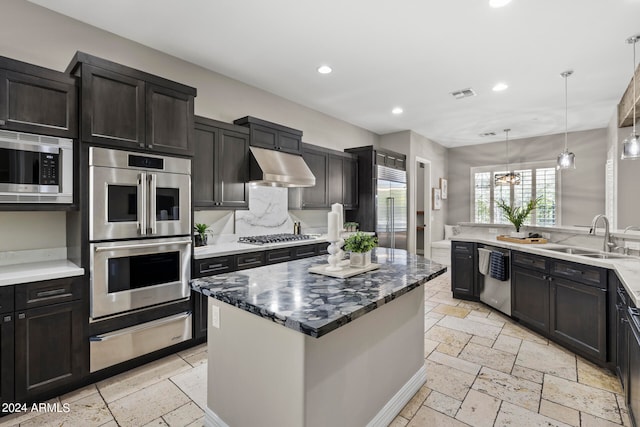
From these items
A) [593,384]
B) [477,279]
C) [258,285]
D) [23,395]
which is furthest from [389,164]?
[23,395]

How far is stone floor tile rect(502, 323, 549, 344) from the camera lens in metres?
3.39

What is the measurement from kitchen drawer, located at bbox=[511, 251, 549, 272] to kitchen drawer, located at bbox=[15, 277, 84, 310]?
4.29 meters

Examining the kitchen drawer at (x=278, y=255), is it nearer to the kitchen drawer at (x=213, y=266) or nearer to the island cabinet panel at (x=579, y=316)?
the kitchen drawer at (x=213, y=266)

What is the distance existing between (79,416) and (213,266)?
1451 millimetres

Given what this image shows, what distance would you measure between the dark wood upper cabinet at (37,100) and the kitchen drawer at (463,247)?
4.72 meters

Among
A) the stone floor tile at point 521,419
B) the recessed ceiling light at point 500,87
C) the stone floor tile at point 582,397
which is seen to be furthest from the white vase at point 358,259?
the recessed ceiling light at point 500,87

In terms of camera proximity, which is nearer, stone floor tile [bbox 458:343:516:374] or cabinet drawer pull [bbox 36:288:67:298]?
cabinet drawer pull [bbox 36:288:67:298]

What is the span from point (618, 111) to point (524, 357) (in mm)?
4403

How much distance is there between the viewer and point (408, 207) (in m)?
6.45

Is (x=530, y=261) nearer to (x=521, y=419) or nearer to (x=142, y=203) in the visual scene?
(x=521, y=419)

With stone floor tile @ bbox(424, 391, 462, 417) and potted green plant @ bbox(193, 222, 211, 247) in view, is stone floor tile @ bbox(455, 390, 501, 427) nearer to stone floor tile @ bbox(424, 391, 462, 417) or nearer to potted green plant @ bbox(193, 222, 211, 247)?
stone floor tile @ bbox(424, 391, 462, 417)

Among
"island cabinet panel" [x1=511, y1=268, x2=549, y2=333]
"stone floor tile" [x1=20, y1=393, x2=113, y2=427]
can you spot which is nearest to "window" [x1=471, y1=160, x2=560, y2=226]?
"island cabinet panel" [x1=511, y1=268, x2=549, y2=333]

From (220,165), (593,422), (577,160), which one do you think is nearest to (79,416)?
(220,165)

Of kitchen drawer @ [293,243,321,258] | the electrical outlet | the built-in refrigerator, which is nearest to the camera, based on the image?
the electrical outlet
